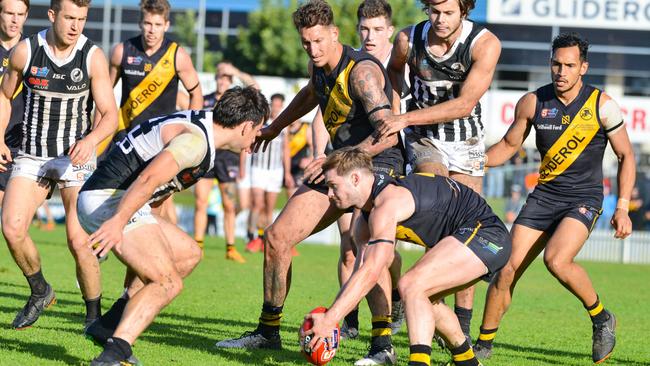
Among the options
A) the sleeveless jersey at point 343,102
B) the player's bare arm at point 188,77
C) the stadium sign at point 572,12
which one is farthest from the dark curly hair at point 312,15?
the stadium sign at point 572,12

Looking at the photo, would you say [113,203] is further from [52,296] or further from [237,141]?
[52,296]

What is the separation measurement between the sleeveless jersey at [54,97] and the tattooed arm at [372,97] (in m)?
2.24

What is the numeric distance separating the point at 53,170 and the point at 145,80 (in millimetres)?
2404

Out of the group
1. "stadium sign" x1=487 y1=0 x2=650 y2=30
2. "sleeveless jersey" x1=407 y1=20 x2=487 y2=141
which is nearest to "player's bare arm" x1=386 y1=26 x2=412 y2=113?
"sleeveless jersey" x1=407 y1=20 x2=487 y2=141

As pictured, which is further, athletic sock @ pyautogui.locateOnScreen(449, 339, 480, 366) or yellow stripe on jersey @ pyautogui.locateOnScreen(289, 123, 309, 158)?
yellow stripe on jersey @ pyautogui.locateOnScreen(289, 123, 309, 158)

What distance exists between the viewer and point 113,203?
6578 millimetres

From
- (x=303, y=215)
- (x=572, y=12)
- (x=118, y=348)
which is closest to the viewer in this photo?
(x=118, y=348)

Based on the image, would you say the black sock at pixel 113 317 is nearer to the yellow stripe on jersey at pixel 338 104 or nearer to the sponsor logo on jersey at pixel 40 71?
the yellow stripe on jersey at pixel 338 104

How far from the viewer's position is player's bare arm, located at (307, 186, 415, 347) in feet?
19.1

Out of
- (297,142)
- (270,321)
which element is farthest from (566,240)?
(297,142)

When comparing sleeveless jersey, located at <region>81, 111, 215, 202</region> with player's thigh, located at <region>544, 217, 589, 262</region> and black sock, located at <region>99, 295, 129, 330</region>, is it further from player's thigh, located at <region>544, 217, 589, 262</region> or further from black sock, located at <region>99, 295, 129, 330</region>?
player's thigh, located at <region>544, 217, 589, 262</region>

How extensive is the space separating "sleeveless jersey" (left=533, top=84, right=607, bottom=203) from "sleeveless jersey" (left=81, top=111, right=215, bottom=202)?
3055 mm

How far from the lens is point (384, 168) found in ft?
25.5

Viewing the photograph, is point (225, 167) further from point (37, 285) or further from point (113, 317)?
point (113, 317)
